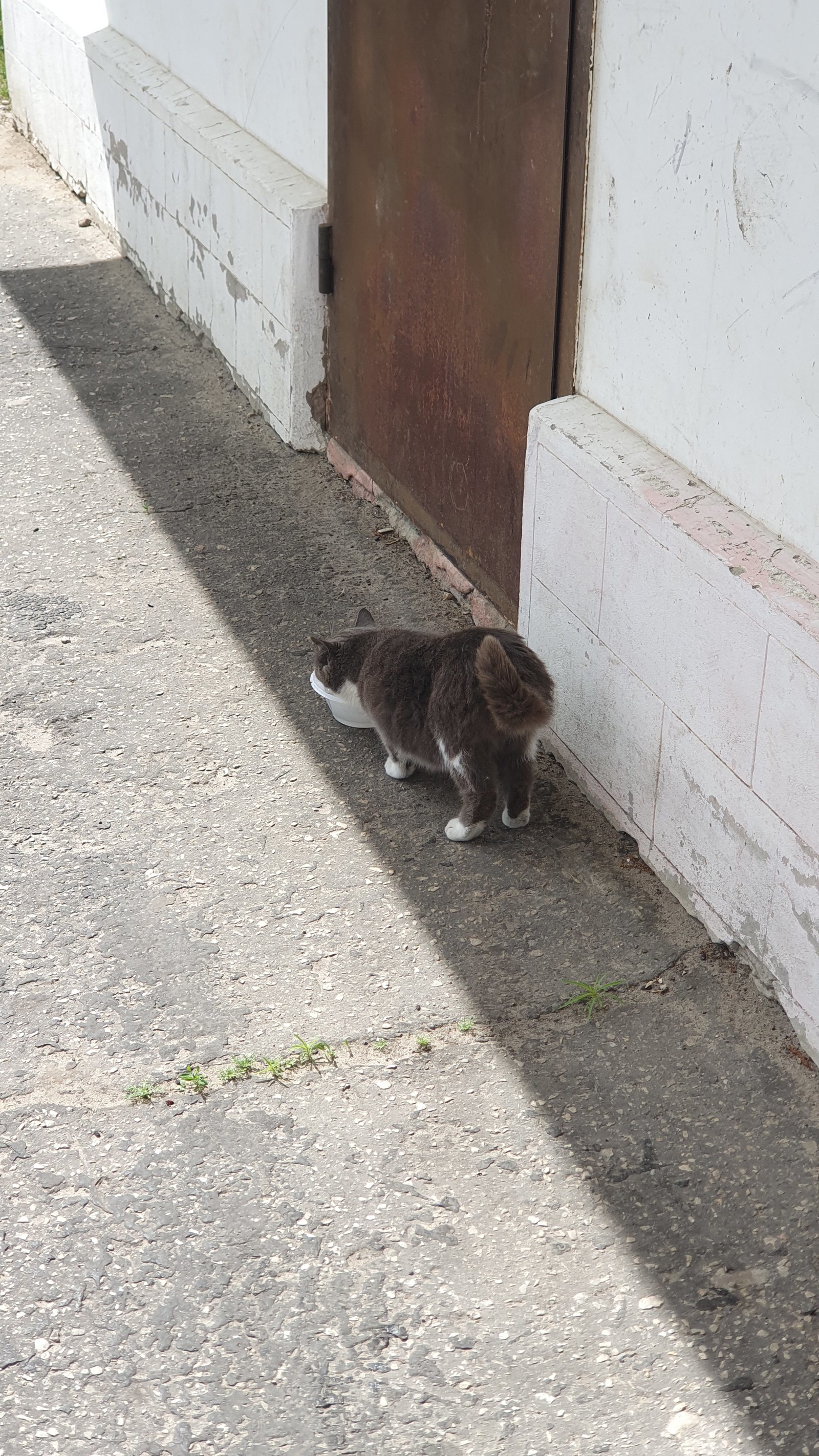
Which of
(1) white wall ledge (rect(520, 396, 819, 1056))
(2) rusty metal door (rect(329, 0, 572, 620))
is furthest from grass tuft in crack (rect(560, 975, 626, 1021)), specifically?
(2) rusty metal door (rect(329, 0, 572, 620))

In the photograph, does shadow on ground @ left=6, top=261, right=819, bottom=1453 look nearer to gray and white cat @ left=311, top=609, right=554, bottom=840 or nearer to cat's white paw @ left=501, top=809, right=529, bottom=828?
cat's white paw @ left=501, top=809, right=529, bottom=828

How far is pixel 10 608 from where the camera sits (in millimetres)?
5090

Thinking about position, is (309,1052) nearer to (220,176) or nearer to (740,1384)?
(740,1384)

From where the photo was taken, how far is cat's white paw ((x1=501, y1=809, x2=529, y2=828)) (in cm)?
402

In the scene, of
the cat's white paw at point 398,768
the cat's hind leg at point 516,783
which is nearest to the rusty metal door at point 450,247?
the cat's white paw at point 398,768

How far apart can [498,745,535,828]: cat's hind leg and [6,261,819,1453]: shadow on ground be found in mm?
63

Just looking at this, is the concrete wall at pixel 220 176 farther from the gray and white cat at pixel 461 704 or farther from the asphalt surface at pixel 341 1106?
the gray and white cat at pixel 461 704

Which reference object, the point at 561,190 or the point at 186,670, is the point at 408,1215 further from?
the point at 561,190

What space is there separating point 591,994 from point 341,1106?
67 centimetres

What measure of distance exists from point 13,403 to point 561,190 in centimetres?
348

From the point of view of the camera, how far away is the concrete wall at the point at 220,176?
18.6 feet

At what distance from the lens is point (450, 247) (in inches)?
179

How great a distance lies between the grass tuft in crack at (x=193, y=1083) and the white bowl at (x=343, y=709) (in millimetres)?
1299

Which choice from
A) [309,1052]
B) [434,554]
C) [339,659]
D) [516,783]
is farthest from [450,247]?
[309,1052]
